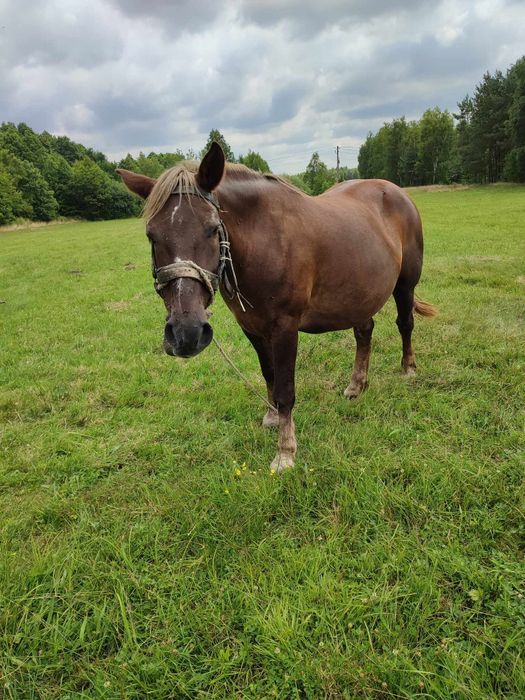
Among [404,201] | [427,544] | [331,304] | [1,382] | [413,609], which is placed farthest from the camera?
[1,382]

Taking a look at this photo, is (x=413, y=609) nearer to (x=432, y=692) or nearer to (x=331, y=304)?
(x=432, y=692)

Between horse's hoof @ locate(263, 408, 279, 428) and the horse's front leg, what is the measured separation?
1.70 ft

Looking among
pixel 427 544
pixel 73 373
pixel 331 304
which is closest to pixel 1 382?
pixel 73 373

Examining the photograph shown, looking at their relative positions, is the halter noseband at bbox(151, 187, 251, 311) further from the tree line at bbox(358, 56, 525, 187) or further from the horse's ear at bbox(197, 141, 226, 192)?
the tree line at bbox(358, 56, 525, 187)

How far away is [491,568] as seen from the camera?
2062 mm

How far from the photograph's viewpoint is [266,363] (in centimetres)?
374

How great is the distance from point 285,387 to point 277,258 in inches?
39.9

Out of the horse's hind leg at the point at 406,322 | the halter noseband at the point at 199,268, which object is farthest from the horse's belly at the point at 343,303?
the halter noseband at the point at 199,268

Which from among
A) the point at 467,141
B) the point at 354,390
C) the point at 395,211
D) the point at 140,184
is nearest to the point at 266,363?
the point at 354,390

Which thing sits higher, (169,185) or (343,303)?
(169,185)

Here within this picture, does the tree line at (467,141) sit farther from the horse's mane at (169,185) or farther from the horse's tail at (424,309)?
the horse's mane at (169,185)

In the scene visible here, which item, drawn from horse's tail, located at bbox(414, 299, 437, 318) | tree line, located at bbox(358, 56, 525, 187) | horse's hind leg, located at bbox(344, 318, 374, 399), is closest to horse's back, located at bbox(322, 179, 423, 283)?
horse's tail, located at bbox(414, 299, 437, 318)

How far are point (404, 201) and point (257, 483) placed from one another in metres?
3.45

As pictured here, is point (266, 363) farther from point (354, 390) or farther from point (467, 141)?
point (467, 141)
